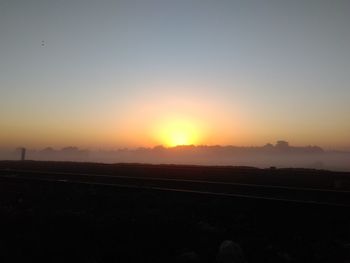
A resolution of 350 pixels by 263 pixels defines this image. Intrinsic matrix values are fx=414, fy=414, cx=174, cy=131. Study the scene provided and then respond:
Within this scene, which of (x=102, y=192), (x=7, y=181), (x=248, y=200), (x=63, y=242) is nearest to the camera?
(x=63, y=242)

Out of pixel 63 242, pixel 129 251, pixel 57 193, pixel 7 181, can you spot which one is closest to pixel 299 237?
pixel 129 251

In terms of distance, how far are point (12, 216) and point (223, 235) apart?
531 cm

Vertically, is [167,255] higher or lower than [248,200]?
lower

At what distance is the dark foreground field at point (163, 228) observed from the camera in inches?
Answer: 295

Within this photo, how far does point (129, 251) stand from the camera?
7.62 meters

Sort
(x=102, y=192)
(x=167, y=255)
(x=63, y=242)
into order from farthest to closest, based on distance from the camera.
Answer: (x=102, y=192) < (x=63, y=242) < (x=167, y=255)

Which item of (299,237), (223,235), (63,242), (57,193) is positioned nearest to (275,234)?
(299,237)

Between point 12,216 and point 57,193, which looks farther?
point 57,193

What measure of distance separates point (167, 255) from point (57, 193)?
840cm

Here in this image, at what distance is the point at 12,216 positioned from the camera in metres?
10.3

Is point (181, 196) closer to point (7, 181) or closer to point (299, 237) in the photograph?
point (299, 237)

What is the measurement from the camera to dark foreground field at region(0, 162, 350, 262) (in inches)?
295

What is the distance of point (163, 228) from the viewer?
8977 millimetres

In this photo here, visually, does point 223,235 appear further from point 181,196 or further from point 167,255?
point 181,196
